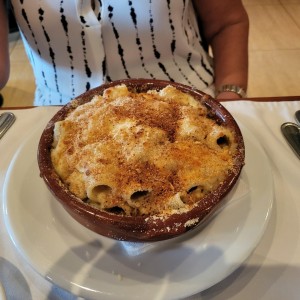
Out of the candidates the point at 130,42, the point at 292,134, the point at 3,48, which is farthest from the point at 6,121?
the point at 292,134

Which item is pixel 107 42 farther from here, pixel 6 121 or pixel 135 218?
pixel 135 218

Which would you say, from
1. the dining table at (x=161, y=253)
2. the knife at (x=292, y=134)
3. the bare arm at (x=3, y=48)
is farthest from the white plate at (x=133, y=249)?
the bare arm at (x=3, y=48)

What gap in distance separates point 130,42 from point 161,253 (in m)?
0.65

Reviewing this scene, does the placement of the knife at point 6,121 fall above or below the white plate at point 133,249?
above

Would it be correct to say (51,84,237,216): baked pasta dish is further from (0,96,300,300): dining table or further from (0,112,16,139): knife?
(0,112,16,139): knife

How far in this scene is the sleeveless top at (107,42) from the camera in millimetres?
906

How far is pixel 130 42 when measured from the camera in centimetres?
98

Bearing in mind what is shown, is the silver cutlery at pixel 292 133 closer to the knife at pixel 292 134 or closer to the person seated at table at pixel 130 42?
the knife at pixel 292 134

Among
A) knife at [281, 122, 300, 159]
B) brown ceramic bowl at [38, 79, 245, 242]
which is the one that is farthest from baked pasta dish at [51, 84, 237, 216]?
knife at [281, 122, 300, 159]

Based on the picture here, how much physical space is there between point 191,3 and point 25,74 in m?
1.46

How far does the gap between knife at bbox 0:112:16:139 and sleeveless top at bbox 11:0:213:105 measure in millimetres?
278

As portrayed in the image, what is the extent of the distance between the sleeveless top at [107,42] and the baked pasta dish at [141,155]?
1.30 ft

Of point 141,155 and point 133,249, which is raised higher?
point 141,155

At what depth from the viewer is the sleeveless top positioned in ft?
2.97
